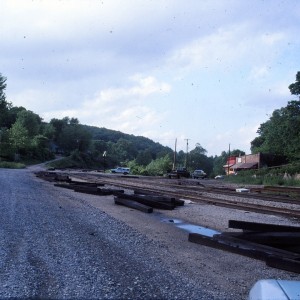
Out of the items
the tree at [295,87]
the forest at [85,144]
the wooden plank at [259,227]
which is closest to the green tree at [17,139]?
the forest at [85,144]

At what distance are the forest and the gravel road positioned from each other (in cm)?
5071

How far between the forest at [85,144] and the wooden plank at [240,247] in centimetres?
5042

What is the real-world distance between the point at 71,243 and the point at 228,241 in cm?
289

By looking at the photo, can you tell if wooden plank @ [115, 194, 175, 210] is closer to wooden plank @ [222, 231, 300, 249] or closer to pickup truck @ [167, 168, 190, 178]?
wooden plank @ [222, 231, 300, 249]

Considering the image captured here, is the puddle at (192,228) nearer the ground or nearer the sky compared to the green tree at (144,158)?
nearer the ground

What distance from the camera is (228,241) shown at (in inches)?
309

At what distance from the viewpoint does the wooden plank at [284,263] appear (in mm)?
6300

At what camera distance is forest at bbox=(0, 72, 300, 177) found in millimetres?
59156

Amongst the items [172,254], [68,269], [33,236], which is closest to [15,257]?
[68,269]

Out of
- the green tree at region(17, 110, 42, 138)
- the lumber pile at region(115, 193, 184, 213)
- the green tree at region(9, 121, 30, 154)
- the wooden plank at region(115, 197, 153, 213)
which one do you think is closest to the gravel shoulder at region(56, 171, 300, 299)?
the wooden plank at region(115, 197, 153, 213)

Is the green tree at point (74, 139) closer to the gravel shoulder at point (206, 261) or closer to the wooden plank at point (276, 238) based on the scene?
the gravel shoulder at point (206, 261)

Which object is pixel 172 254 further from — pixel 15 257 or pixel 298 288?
pixel 298 288

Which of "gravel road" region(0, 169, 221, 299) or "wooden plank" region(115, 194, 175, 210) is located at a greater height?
"wooden plank" region(115, 194, 175, 210)

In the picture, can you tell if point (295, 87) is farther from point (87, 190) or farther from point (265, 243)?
point (265, 243)
